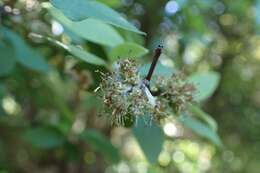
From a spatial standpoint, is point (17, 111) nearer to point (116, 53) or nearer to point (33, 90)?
point (33, 90)

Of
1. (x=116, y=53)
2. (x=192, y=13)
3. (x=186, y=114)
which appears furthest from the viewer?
(x=192, y=13)

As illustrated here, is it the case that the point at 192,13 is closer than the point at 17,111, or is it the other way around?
the point at 192,13

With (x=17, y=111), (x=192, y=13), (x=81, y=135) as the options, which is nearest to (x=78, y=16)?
(x=81, y=135)

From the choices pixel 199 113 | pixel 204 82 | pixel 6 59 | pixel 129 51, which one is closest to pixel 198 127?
pixel 199 113

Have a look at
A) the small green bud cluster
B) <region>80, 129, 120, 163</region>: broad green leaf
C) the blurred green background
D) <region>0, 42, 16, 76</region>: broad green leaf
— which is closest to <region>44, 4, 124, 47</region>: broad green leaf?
the blurred green background

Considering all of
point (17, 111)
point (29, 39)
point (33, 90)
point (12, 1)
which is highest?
point (12, 1)

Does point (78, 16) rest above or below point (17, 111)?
above

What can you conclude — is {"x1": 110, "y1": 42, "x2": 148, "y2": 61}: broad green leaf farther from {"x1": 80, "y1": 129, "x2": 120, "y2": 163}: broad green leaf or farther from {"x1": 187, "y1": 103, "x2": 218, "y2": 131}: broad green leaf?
{"x1": 80, "y1": 129, "x2": 120, "y2": 163}: broad green leaf

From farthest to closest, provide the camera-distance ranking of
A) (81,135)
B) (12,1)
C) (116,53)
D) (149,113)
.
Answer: (81,135), (12,1), (116,53), (149,113)
